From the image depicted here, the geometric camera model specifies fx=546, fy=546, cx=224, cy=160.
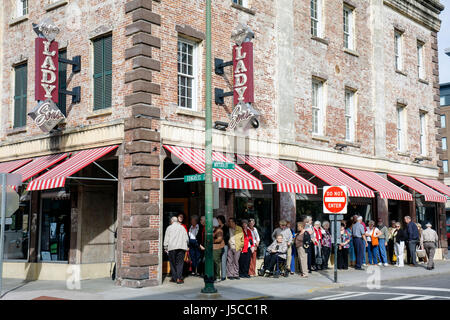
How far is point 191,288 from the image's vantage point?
47.0 feet

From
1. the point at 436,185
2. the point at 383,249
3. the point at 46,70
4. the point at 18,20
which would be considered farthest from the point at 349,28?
the point at 18,20

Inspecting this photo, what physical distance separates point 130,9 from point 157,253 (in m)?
6.81

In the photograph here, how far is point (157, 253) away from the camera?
48.4 feet

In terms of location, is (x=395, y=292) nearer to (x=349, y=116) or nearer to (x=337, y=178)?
(x=337, y=178)

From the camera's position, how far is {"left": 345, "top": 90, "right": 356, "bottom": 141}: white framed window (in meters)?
22.7

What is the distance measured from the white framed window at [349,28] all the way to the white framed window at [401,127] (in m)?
4.56

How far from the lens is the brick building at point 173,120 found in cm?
1498

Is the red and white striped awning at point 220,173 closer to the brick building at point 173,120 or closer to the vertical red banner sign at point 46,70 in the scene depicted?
the brick building at point 173,120

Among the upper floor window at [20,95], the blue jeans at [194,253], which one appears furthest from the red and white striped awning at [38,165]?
the blue jeans at [194,253]

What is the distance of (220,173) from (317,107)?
24.1 ft

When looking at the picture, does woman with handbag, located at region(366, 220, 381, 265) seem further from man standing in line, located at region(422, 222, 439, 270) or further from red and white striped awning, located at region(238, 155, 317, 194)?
red and white striped awning, located at region(238, 155, 317, 194)

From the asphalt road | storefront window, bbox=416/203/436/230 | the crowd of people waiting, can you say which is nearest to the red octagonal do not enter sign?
the crowd of people waiting
